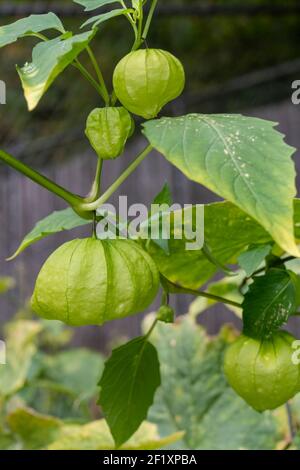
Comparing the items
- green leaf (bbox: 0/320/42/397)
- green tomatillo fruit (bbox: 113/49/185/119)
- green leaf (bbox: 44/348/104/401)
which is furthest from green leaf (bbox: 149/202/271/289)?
green leaf (bbox: 44/348/104/401)

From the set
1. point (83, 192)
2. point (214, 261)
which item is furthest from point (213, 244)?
point (83, 192)

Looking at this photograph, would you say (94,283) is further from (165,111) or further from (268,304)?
(165,111)

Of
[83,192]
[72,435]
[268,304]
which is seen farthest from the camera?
[83,192]

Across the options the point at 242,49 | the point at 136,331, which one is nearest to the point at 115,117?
the point at 136,331

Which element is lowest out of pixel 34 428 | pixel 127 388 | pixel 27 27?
pixel 34 428

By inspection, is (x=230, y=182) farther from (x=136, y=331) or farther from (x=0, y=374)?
(x=136, y=331)

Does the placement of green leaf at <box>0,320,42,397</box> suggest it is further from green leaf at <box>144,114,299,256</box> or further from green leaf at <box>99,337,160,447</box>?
green leaf at <box>144,114,299,256</box>

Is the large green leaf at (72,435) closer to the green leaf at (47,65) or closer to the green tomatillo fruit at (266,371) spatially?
the green tomatillo fruit at (266,371)
